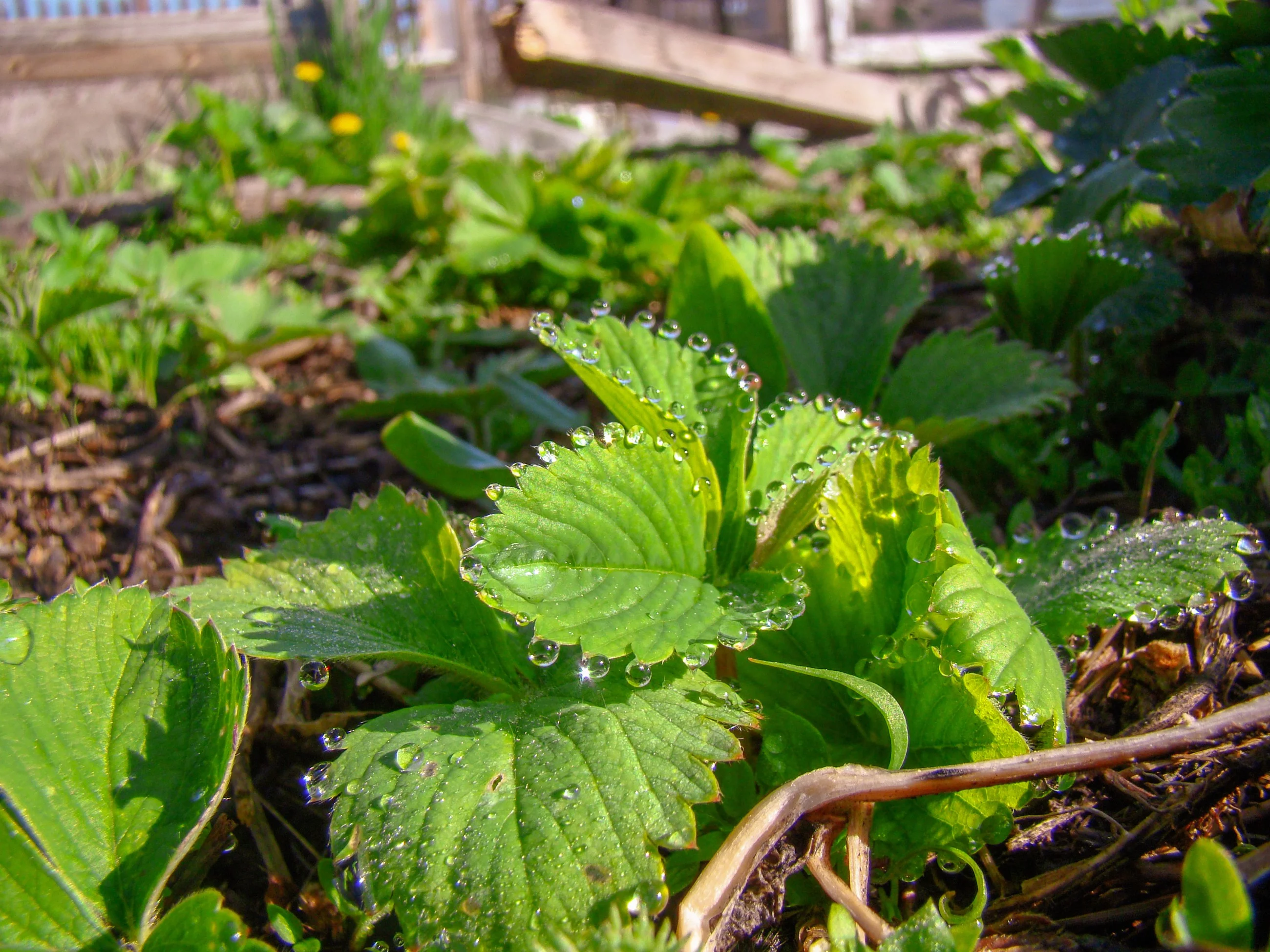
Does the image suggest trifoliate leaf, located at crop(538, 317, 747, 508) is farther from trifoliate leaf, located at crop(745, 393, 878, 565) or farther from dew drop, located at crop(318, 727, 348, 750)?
dew drop, located at crop(318, 727, 348, 750)

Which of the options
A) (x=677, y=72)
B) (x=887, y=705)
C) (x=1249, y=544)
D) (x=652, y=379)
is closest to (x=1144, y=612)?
(x=1249, y=544)

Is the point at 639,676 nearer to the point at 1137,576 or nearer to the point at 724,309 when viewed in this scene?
the point at 1137,576

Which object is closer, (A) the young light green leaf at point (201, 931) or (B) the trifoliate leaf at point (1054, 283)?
(A) the young light green leaf at point (201, 931)

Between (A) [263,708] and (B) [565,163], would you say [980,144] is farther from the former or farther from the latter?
(A) [263,708]

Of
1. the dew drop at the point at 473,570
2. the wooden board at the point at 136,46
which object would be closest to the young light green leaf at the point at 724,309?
the dew drop at the point at 473,570

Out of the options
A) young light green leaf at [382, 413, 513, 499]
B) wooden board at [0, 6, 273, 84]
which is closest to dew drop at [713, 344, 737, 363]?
young light green leaf at [382, 413, 513, 499]

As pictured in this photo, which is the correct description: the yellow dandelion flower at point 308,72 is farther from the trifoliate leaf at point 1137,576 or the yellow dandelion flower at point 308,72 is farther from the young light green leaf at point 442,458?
the trifoliate leaf at point 1137,576
